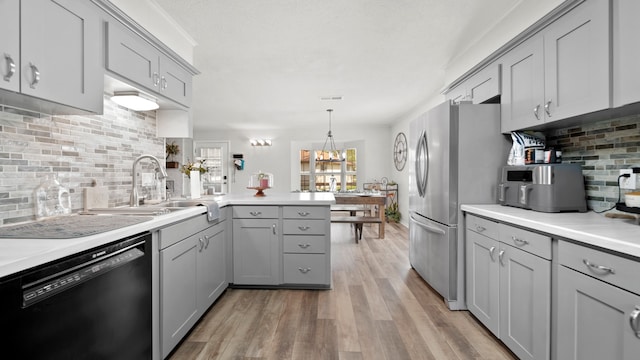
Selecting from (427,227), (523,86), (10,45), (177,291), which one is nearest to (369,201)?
(427,227)

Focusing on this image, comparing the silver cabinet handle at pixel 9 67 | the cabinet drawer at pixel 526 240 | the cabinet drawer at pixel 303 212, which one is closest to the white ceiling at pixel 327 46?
the silver cabinet handle at pixel 9 67

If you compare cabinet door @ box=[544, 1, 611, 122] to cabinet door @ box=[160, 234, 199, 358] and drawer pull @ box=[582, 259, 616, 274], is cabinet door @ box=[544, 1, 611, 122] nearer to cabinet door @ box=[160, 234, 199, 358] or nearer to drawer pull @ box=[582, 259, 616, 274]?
drawer pull @ box=[582, 259, 616, 274]

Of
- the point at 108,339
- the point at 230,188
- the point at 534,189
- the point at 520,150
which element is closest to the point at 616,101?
the point at 534,189

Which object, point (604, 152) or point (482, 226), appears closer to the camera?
point (604, 152)

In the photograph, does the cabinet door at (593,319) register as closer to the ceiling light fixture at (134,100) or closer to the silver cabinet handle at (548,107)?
the silver cabinet handle at (548,107)

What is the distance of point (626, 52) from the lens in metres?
1.40

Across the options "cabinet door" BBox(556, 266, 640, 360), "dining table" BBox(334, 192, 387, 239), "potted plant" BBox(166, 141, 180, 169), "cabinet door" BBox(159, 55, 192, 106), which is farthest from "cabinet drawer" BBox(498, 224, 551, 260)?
"potted plant" BBox(166, 141, 180, 169)

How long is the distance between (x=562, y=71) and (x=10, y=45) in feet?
8.88

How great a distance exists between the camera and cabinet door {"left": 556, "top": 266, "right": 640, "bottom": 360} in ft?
3.66

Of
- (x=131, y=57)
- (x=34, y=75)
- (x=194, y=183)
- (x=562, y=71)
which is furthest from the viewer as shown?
(x=194, y=183)

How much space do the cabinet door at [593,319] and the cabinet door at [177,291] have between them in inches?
80.4

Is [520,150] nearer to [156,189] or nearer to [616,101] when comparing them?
[616,101]

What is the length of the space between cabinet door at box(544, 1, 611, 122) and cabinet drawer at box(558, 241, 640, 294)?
74 cm

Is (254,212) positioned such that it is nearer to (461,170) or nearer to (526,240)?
(461,170)
